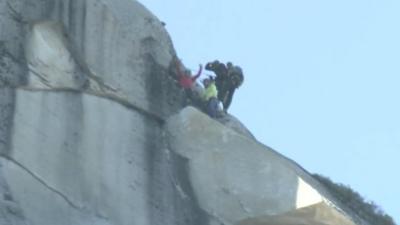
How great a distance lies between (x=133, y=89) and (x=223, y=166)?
1.93m

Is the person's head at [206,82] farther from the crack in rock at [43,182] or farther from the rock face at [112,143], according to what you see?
the crack in rock at [43,182]

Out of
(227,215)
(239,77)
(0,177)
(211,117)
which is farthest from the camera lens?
(239,77)

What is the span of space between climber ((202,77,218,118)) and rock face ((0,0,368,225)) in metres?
0.81

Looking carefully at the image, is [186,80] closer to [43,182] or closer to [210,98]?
[210,98]

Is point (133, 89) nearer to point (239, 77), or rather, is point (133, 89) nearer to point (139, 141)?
point (139, 141)

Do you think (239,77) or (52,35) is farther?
(239,77)

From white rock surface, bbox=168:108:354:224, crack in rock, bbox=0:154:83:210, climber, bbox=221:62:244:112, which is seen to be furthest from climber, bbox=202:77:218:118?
crack in rock, bbox=0:154:83:210

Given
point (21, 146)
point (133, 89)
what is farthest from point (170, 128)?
point (21, 146)

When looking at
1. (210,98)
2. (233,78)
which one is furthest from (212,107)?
(233,78)

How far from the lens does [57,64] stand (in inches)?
1294

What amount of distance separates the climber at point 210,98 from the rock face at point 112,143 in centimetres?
81

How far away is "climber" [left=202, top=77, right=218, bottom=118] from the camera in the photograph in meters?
35.3

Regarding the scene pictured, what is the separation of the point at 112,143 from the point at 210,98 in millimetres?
4152

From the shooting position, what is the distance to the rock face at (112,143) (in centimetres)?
3095
